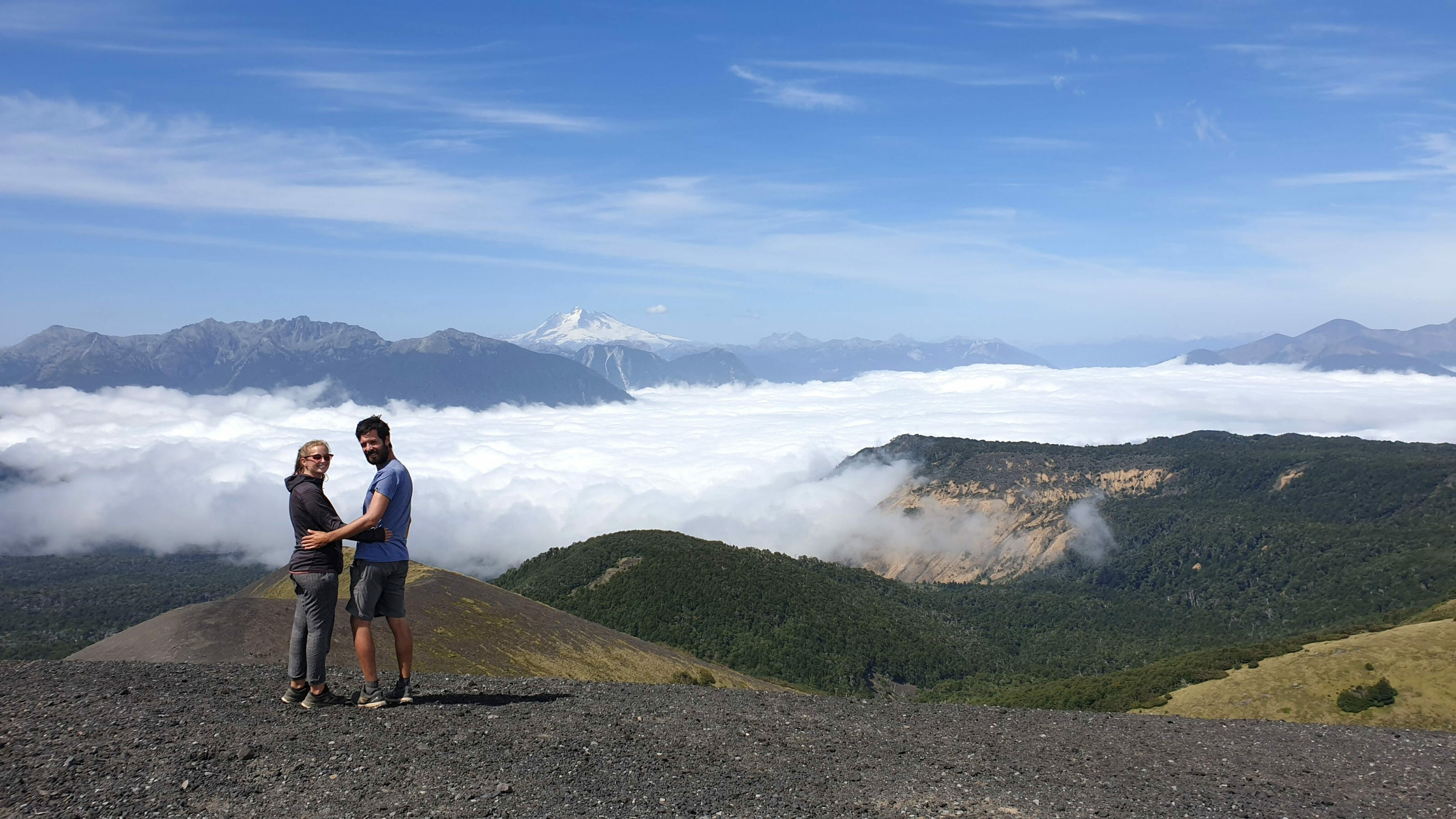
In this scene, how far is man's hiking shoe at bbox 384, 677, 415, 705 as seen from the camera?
10977mm

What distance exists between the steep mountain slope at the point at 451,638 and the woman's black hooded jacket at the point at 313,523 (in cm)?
1507

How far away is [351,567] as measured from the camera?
10500 millimetres

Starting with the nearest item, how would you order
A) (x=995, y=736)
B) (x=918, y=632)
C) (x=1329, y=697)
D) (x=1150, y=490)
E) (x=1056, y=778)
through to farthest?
(x=1056, y=778) < (x=995, y=736) < (x=1329, y=697) < (x=918, y=632) < (x=1150, y=490)

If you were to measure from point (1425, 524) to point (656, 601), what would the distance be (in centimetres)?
12438

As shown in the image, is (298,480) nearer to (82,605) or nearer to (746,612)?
(746,612)

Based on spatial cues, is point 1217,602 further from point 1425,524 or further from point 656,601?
point 656,601

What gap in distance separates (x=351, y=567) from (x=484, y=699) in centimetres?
292

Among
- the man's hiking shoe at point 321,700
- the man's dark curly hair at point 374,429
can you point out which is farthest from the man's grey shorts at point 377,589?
the man's dark curly hair at point 374,429

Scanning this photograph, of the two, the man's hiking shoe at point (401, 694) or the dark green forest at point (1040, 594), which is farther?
the dark green forest at point (1040, 594)

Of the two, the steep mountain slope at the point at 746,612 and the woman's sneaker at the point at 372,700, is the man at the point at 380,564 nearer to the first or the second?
the woman's sneaker at the point at 372,700

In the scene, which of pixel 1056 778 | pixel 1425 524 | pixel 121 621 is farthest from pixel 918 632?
pixel 121 621

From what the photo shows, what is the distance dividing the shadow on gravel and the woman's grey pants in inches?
59.2

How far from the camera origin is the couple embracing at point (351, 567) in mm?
10297

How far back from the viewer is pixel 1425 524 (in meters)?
127
